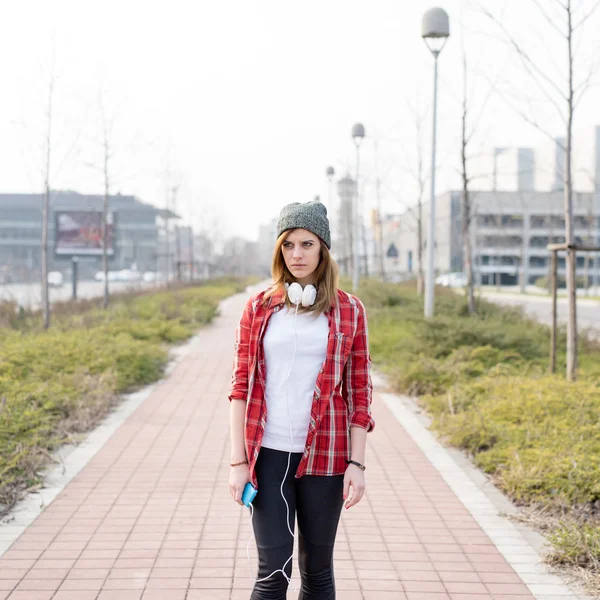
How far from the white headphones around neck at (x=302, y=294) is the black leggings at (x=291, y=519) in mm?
497

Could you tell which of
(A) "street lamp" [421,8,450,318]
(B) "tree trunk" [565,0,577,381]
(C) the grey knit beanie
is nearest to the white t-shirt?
(C) the grey knit beanie

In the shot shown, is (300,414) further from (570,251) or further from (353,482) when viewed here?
(570,251)

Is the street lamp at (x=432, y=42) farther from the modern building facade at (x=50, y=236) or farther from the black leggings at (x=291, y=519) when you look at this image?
the modern building facade at (x=50, y=236)

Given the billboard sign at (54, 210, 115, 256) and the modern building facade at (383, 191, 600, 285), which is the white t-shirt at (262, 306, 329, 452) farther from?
the modern building facade at (383, 191, 600, 285)

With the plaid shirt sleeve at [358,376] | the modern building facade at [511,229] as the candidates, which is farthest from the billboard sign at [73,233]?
the plaid shirt sleeve at [358,376]

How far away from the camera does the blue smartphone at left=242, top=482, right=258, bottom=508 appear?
2.70 meters

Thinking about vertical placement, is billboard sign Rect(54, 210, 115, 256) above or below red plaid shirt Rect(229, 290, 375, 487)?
above

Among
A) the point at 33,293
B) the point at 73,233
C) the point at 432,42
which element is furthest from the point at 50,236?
the point at 432,42

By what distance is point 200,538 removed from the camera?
474cm

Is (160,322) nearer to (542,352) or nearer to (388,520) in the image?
(542,352)

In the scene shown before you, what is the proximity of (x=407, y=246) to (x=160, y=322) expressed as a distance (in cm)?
7111

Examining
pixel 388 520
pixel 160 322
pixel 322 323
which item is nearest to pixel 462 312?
pixel 160 322

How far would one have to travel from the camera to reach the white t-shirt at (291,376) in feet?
8.96

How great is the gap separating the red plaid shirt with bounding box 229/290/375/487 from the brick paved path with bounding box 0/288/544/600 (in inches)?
58.0
